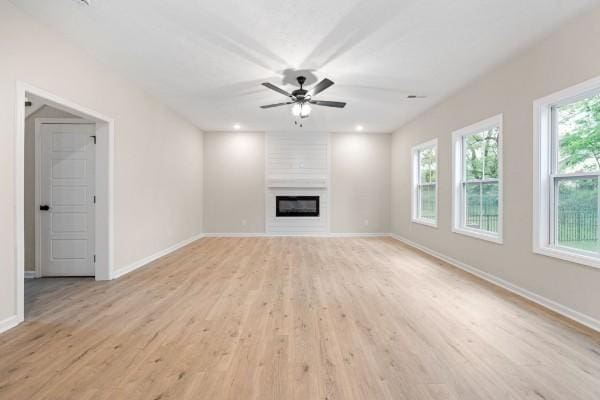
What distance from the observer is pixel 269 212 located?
7980 millimetres

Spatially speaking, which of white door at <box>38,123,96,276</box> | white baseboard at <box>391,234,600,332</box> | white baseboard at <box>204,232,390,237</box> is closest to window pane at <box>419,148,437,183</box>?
white baseboard at <box>391,234,600,332</box>

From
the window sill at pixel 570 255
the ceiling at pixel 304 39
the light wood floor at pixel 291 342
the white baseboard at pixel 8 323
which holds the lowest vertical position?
the light wood floor at pixel 291 342

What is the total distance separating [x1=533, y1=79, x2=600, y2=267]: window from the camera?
8.87ft

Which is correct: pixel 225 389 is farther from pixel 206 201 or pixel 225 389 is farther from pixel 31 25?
pixel 206 201

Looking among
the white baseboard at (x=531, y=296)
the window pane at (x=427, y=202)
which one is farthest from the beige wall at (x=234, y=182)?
the white baseboard at (x=531, y=296)

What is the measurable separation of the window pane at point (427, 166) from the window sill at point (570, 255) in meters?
2.79

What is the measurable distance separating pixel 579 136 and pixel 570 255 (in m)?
1.16

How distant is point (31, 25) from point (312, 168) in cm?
608

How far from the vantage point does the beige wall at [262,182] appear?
795cm

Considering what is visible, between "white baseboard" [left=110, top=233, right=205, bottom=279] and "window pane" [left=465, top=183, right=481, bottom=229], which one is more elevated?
"window pane" [left=465, top=183, right=481, bottom=229]

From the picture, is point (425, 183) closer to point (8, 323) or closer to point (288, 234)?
point (288, 234)

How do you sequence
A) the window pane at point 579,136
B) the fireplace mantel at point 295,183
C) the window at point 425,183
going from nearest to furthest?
the window pane at point 579,136 → the window at point 425,183 → the fireplace mantel at point 295,183

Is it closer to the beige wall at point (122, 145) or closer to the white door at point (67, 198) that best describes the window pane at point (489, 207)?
the beige wall at point (122, 145)

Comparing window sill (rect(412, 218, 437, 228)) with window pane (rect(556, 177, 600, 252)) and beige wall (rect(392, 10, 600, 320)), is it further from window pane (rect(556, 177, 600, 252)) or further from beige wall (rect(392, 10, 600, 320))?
window pane (rect(556, 177, 600, 252))
